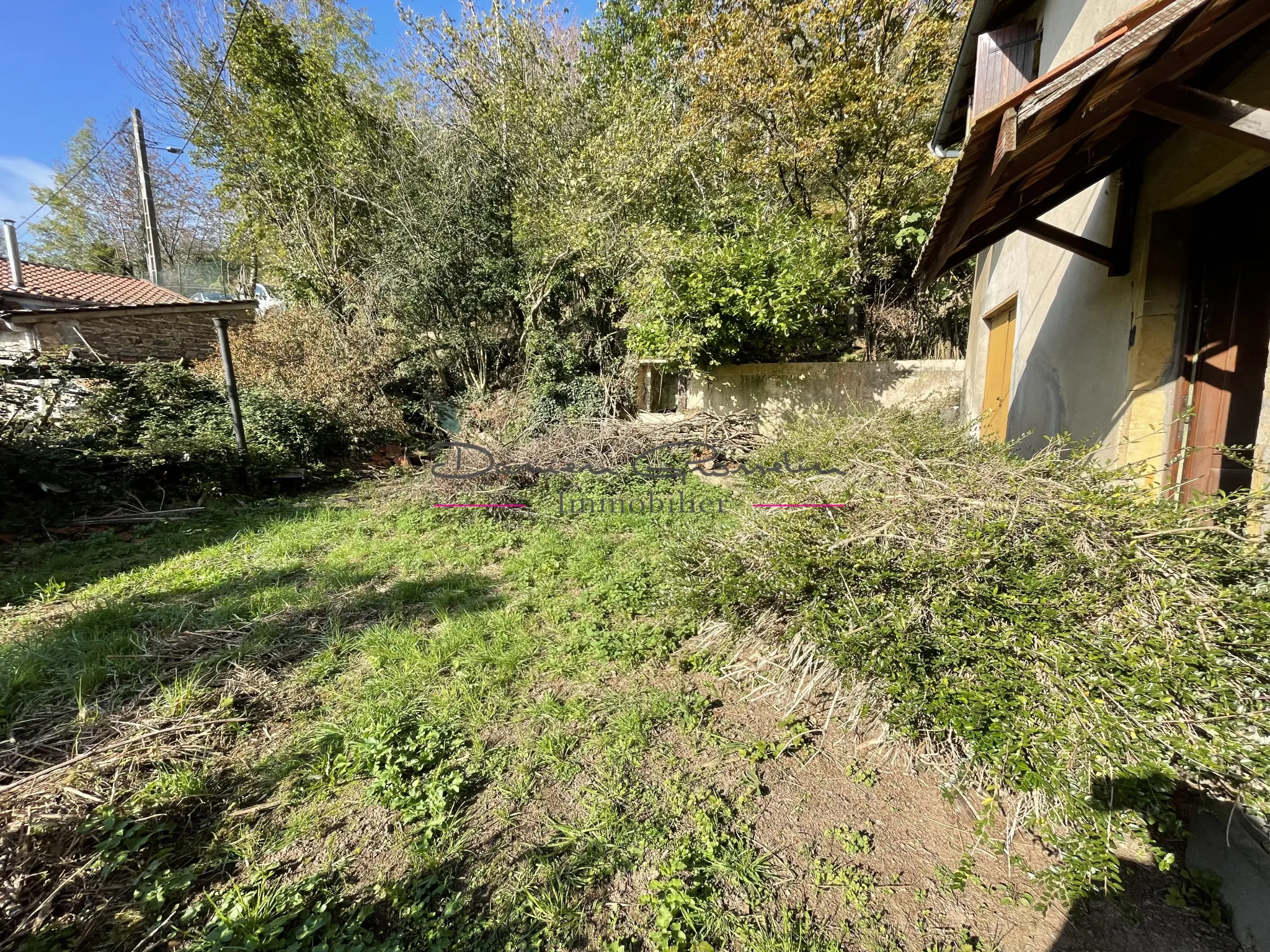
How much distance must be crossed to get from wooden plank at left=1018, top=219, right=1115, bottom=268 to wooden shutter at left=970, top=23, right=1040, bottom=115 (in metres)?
3.02

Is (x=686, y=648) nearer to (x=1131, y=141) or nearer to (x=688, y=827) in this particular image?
(x=688, y=827)

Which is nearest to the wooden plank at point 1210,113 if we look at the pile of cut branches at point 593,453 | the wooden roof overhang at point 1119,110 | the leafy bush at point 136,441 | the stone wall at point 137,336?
the wooden roof overhang at point 1119,110

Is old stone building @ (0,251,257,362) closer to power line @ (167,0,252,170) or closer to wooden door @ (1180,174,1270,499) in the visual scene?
power line @ (167,0,252,170)

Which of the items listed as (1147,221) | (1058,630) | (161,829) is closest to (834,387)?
(1147,221)

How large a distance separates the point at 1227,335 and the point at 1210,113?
3.67ft

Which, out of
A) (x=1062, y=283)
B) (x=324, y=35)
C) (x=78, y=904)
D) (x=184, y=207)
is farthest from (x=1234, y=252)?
(x=184, y=207)

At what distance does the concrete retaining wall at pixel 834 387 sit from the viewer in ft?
24.2

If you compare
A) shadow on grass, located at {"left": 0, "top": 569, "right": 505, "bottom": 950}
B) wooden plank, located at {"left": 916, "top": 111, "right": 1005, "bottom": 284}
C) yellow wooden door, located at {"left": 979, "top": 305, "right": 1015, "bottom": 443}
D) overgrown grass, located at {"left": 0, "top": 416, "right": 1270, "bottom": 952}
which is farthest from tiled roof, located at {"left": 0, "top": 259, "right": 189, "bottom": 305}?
yellow wooden door, located at {"left": 979, "top": 305, "right": 1015, "bottom": 443}

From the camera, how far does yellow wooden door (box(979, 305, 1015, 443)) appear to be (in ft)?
17.5

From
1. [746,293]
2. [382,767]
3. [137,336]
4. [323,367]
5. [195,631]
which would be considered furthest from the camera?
[137,336]

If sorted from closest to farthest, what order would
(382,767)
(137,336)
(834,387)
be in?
(382,767)
(834,387)
(137,336)

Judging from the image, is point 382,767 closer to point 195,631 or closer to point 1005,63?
point 195,631

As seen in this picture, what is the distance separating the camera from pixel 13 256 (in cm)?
991

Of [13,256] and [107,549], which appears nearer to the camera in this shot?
[107,549]
